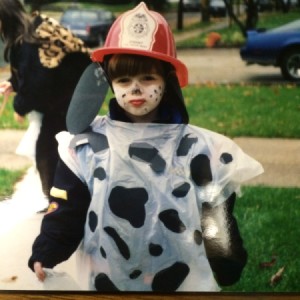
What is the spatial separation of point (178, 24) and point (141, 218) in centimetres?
94

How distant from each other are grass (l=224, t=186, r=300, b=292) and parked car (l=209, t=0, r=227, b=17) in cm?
87

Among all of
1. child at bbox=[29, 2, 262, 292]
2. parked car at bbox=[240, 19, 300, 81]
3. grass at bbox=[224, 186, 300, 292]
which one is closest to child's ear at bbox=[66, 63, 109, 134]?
child at bbox=[29, 2, 262, 292]

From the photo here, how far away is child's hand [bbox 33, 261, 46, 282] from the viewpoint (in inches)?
124

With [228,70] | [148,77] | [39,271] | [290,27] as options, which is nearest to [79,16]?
[148,77]

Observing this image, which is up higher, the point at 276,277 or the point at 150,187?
the point at 150,187

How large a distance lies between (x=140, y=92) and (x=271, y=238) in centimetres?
98

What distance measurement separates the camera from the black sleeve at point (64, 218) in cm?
306

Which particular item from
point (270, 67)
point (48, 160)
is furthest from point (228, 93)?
point (48, 160)

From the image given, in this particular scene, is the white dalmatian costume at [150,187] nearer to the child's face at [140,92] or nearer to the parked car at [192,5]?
the child's face at [140,92]

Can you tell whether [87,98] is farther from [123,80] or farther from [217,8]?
[217,8]

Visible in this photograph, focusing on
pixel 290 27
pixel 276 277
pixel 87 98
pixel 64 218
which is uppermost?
pixel 290 27

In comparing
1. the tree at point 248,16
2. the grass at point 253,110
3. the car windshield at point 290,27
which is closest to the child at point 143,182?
the grass at point 253,110

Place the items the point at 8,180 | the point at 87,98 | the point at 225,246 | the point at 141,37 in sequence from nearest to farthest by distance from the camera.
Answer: the point at 141,37, the point at 87,98, the point at 225,246, the point at 8,180

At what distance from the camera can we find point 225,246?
3.18m
